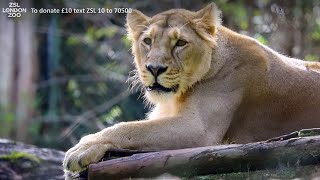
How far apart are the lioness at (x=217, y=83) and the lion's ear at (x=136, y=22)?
103mm

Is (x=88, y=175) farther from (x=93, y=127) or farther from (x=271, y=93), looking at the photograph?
(x=93, y=127)

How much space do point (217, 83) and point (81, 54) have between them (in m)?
7.83

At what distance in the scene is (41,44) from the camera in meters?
14.0

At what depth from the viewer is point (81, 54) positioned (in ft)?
44.7

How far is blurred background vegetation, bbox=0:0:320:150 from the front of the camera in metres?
12.7

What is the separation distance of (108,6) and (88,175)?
8.18 meters

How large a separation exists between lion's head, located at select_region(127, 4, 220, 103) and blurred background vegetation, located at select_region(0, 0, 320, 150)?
5896 millimetres

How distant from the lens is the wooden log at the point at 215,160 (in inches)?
182

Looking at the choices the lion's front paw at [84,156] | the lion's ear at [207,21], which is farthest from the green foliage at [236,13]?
the lion's front paw at [84,156]

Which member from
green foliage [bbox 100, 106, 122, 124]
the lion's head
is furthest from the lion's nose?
green foliage [bbox 100, 106, 122, 124]

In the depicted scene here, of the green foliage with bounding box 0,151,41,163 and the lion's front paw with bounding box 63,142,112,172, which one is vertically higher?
the green foliage with bounding box 0,151,41,163

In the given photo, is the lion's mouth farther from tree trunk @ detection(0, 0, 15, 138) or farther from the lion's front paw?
tree trunk @ detection(0, 0, 15, 138)

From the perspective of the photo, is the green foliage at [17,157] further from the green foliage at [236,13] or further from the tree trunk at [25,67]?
the green foliage at [236,13]

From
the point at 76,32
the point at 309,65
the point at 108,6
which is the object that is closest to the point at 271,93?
the point at 309,65
